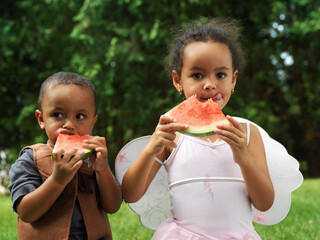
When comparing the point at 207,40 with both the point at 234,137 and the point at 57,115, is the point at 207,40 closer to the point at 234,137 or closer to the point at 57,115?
the point at 234,137

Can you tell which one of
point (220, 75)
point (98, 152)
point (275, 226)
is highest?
point (220, 75)

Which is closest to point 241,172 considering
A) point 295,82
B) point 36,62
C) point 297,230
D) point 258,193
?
point 258,193

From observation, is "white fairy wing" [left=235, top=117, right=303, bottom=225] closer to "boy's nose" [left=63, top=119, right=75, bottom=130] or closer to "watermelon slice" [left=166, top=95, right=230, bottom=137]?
"watermelon slice" [left=166, top=95, right=230, bottom=137]

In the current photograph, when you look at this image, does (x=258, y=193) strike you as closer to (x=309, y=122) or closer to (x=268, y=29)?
(x=268, y=29)

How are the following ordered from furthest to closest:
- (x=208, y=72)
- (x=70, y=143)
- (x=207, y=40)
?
(x=207, y=40) → (x=208, y=72) → (x=70, y=143)

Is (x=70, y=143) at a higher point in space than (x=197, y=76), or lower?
lower

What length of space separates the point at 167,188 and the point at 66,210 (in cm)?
84

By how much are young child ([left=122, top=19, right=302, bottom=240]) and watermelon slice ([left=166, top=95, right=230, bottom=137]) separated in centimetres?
11

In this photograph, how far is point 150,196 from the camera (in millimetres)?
2902

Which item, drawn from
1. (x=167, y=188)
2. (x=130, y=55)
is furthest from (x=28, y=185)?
(x=130, y=55)

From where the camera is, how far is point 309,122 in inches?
624

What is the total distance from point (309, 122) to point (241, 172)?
1459 cm

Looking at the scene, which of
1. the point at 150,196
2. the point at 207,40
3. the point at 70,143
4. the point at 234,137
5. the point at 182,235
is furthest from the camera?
the point at 150,196

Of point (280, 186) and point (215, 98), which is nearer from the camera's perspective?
point (215, 98)
